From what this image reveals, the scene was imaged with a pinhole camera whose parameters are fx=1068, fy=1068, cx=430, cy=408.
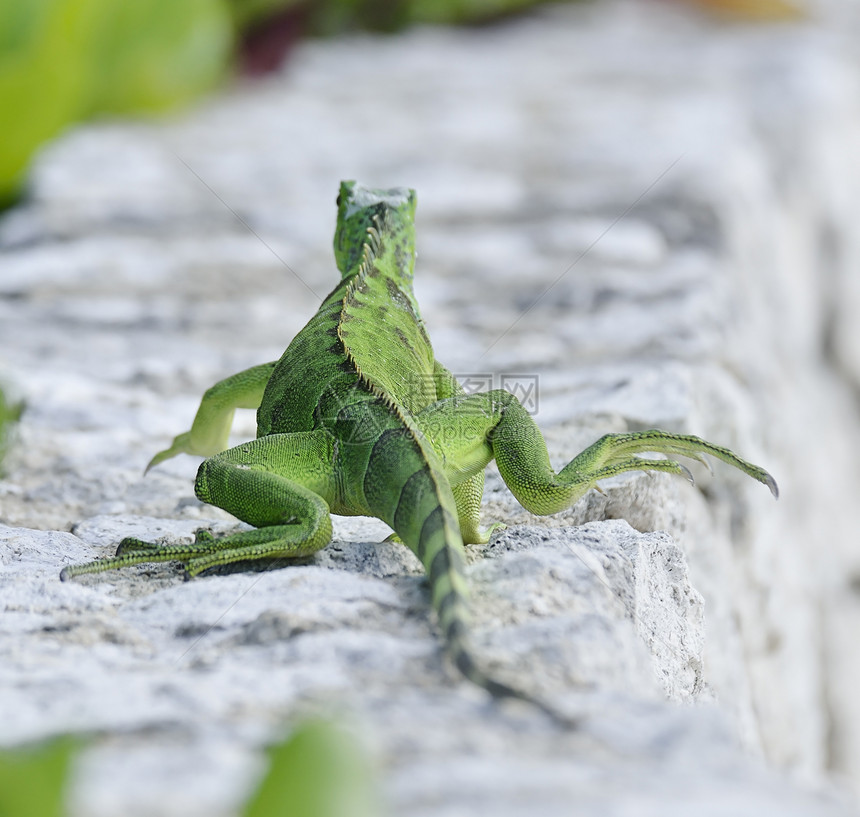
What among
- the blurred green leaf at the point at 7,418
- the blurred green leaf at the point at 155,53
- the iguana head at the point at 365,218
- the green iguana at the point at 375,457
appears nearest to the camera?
the green iguana at the point at 375,457

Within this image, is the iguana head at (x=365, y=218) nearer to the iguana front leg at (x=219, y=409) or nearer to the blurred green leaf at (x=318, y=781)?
the iguana front leg at (x=219, y=409)

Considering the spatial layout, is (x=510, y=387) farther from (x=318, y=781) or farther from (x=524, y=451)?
(x=318, y=781)

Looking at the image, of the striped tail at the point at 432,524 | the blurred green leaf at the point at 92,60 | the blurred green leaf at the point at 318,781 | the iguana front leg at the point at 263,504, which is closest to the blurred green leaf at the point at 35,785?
the blurred green leaf at the point at 318,781

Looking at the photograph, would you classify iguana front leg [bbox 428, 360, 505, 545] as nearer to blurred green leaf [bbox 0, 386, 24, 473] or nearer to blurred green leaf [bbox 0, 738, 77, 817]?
blurred green leaf [bbox 0, 386, 24, 473]

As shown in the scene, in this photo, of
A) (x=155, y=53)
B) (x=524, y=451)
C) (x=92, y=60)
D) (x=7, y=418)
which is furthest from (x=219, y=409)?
(x=155, y=53)

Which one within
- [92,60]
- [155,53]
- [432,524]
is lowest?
[432,524]

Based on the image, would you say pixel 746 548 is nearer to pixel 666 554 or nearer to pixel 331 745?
pixel 666 554

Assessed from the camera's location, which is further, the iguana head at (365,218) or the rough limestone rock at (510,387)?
the iguana head at (365,218)

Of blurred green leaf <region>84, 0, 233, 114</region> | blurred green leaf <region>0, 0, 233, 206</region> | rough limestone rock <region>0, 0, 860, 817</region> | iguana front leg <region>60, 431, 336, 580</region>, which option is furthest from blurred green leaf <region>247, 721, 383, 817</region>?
blurred green leaf <region>84, 0, 233, 114</region>
